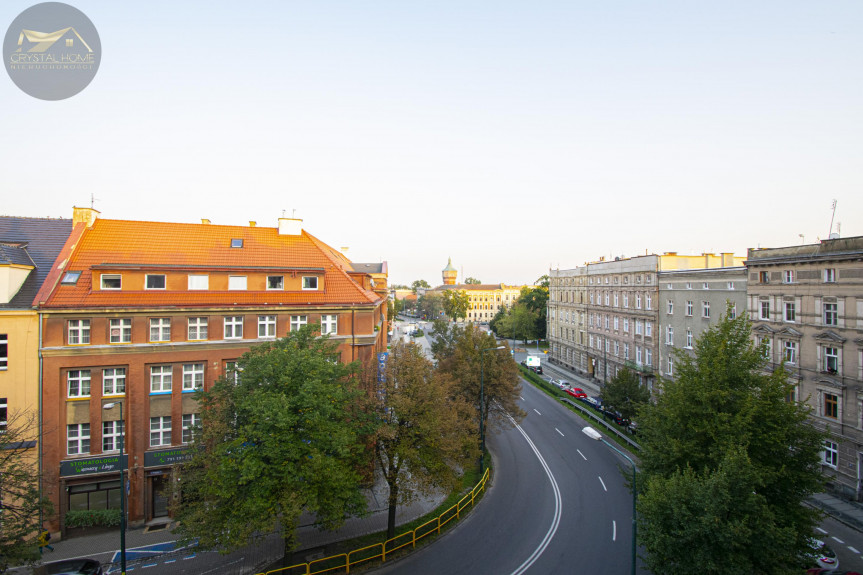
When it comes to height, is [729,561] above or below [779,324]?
below

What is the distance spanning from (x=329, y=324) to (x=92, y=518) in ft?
49.3

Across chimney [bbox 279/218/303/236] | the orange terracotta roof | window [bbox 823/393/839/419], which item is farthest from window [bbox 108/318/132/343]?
window [bbox 823/393/839/419]

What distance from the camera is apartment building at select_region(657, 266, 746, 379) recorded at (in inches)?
1342

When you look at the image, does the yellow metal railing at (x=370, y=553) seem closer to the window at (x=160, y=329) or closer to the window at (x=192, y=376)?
the window at (x=192, y=376)

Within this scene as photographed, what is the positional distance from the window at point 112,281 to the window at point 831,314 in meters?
40.5

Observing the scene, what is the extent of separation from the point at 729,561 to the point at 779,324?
2263cm

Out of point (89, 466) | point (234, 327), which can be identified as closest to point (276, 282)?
point (234, 327)

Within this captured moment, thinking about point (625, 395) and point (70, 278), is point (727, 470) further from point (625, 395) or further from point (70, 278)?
point (70, 278)

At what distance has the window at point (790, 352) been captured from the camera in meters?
28.4

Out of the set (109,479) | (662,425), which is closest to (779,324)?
(662,425)

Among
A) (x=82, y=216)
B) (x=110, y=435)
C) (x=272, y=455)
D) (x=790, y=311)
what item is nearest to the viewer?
(x=272, y=455)

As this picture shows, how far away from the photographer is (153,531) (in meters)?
22.7

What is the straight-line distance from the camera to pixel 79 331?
23000 millimetres

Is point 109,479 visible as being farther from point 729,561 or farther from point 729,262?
point 729,262
